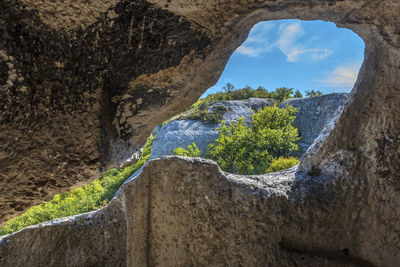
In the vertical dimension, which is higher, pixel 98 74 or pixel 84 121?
pixel 98 74

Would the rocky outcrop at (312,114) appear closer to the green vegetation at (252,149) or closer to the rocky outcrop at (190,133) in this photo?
the green vegetation at (252,149)

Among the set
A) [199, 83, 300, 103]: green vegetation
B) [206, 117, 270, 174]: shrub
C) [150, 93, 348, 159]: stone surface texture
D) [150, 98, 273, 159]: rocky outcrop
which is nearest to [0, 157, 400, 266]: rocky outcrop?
[206, 117, 270, 174]: shrub

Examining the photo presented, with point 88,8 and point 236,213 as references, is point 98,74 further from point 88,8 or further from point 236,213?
point 236,213

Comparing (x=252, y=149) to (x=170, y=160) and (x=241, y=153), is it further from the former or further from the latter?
(x=170, y=160)

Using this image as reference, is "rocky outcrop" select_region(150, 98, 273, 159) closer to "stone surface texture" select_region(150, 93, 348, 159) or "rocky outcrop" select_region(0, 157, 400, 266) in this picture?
"stone surface texture" select_region(150, 93, 348, 159)

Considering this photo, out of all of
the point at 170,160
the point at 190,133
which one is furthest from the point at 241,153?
the point at 170,160

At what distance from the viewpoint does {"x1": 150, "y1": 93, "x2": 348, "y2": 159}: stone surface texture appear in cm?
1266

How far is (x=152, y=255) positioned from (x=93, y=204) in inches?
443

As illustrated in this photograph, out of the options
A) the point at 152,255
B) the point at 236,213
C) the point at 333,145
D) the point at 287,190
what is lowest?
the point at 152,255

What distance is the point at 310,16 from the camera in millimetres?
1756

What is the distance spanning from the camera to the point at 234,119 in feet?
53.3

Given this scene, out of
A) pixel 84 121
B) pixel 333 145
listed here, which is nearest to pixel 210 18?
pixel 84 121

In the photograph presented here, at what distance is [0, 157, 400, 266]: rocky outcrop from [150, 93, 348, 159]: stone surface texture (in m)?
10.6

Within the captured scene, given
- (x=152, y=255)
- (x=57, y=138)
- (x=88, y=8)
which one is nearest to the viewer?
(x=88, y=8)
